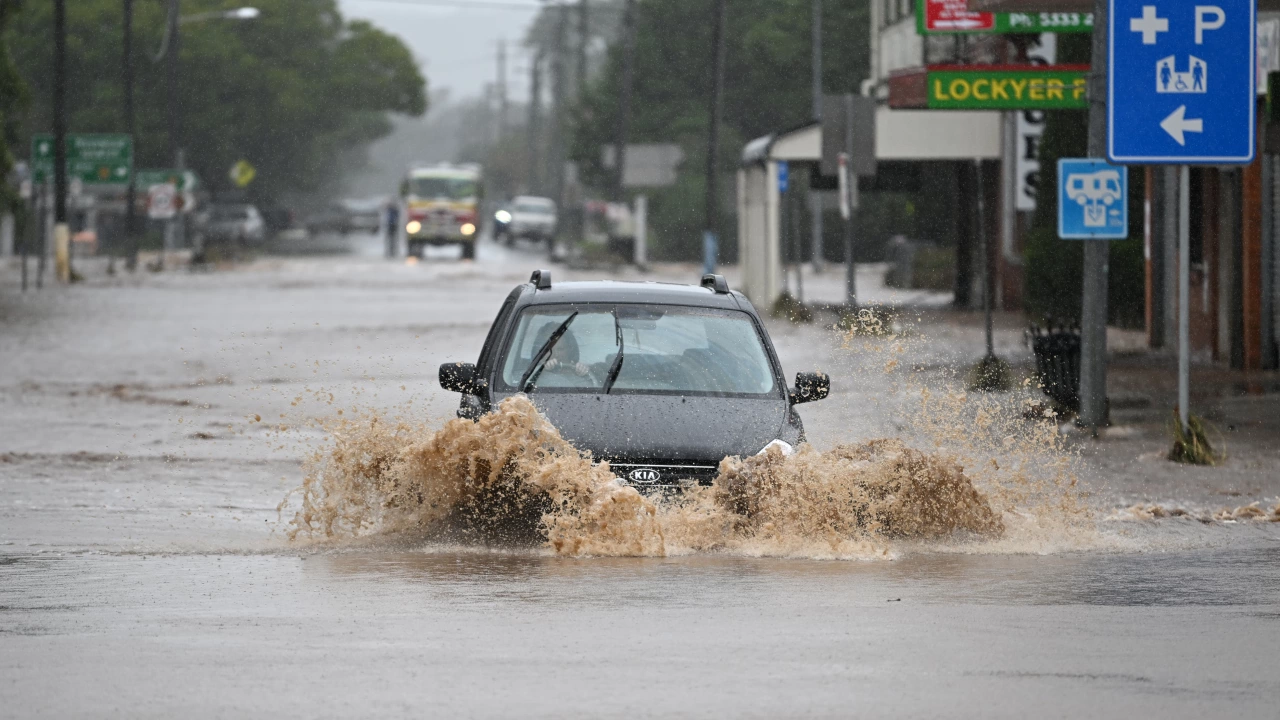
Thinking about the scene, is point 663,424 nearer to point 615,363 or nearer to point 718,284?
point 615,363

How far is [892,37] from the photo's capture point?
4228 centimetres

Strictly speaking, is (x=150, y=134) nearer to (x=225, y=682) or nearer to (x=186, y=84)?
(x=186, y=84)

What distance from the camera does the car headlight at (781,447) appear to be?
33.6 ft

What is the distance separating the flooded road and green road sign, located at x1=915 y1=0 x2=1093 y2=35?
8.90m

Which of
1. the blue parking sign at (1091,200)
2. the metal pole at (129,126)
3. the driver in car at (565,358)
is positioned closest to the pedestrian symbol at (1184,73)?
the blue parking sign at (1091,200)

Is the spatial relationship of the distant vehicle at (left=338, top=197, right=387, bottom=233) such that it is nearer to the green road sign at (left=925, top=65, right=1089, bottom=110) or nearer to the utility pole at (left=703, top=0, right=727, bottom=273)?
the utility pole at (left=703, top=0, right=727, bottom=273)

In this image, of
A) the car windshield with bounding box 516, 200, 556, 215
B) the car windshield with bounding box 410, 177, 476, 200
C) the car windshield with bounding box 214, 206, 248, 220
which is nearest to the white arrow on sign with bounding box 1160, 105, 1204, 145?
the car windshield with bounding box 410, 177, 476, 200

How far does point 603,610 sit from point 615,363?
2.71 meters

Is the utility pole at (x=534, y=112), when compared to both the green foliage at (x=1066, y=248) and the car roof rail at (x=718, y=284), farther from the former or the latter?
the car roof rail at (x=718, y=284)

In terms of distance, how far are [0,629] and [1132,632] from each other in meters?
4.21

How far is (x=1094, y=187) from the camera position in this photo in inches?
663

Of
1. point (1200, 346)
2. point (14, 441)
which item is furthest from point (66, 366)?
point (1200, 346)

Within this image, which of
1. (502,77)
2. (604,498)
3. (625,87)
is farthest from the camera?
(502,77)

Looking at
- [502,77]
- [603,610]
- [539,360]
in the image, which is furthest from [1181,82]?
[502,77]
